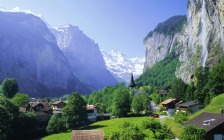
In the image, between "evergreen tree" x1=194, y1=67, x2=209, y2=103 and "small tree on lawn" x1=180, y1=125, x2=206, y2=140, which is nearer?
"small tree on lawn" x1=180, y1=125, x2=206, y2=140

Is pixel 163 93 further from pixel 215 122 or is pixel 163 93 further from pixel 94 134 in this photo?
pixel 94 134

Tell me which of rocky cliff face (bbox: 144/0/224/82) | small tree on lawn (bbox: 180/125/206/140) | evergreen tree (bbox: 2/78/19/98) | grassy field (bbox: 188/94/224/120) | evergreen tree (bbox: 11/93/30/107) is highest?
rocky cliff face (bbox: 144/0/224/82)

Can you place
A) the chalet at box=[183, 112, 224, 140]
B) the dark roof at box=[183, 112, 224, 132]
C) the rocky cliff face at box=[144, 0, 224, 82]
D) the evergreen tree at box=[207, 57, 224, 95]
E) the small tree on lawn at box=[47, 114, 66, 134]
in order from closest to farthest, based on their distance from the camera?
the chalet at box=[183, 112, 224, 140], the dark roof at box=[183, 112, 224, 132], the evergreen tree at box=[207, 57, 224, 95], the small tree on lawn at box=[47, 114, 66, 134], the rocky cliff face at box=[144, 0, 224, 82]

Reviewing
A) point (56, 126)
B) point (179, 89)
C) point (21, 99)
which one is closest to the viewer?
point (56, 126)

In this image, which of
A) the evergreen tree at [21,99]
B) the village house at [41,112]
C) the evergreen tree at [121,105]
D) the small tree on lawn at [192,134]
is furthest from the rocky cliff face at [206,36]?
the small tree on lawn at [192,134]

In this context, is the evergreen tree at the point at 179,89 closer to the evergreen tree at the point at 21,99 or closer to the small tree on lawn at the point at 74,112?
the small tree on lawn at the point at 74,112

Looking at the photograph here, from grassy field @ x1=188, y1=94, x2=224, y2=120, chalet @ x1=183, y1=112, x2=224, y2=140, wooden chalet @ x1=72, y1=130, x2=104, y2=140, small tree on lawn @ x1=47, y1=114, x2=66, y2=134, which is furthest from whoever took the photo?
small tree on lawn @ x1=47, y1=114, x2=66, y2=134

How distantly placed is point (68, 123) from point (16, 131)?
52.8 ft

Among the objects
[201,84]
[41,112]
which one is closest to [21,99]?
[41,112]

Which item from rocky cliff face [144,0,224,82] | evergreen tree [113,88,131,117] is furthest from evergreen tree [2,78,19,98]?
rocky cliff face [144,0,224,82]

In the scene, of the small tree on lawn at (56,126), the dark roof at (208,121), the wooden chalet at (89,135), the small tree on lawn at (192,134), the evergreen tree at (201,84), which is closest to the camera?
the wooden chalet at (89,135)

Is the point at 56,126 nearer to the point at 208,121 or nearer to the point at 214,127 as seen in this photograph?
the point at 208,121

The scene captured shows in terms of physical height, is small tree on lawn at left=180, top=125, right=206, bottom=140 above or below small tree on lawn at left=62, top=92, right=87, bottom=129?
below

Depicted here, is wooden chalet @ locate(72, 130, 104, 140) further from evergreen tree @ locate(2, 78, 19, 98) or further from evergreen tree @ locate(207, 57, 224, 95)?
evergreen tree @ locate(2, 78, 19, 98)
